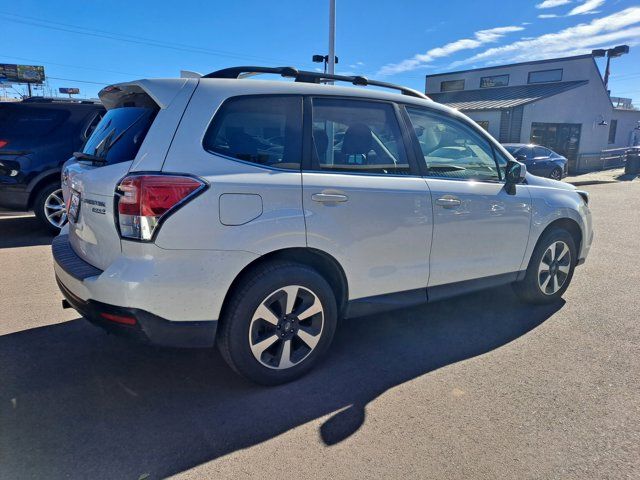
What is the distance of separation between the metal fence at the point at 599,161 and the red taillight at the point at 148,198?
27.7 meters

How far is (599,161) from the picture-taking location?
27.1 meters

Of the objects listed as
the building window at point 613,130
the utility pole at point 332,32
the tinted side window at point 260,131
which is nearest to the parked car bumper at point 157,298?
the tinted side window at point 260,131

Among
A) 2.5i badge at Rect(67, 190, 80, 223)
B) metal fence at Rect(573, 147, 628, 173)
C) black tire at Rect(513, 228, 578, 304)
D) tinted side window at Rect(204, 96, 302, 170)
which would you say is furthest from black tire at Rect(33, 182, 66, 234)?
metal fence at Rect(573, 147, 628, 173)

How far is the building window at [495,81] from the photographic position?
31.9m

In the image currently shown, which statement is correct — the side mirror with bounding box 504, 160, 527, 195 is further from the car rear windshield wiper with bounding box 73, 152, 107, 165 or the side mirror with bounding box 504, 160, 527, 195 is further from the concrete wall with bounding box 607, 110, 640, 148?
the concrete wall with bounding box 607, 110, 640, 148

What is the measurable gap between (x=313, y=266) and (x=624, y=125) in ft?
127

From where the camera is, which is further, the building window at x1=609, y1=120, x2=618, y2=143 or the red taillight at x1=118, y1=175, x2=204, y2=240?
→ the building window at x1=609, y1=120, x2=618, y2=143

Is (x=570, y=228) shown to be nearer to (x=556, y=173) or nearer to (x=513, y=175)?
(x=513, y=175)

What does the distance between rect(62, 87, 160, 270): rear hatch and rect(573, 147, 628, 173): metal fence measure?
90.1 feet

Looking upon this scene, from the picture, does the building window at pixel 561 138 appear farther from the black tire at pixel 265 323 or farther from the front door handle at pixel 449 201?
the black tire at pixel 265 323

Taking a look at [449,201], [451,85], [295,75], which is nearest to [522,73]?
[451,85]

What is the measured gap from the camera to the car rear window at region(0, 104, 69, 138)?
21.3 feet

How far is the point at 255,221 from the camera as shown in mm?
2652

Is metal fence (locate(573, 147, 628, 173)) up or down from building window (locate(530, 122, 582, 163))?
down
